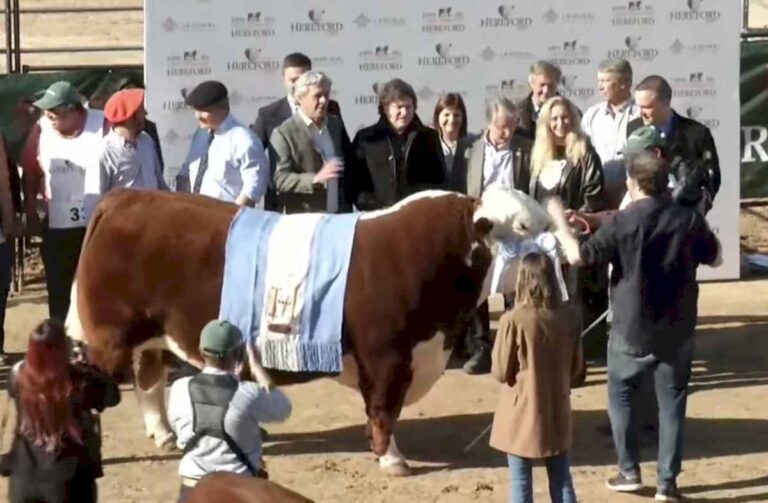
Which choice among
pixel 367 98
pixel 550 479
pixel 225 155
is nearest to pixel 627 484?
pixel 550 479

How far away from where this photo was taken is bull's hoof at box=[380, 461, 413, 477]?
8.28 meters

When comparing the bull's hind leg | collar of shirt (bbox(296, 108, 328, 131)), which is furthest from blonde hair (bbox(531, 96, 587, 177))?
the bull's hind leg

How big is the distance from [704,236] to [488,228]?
1059 millimetres

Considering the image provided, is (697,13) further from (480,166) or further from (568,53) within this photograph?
(480,166)

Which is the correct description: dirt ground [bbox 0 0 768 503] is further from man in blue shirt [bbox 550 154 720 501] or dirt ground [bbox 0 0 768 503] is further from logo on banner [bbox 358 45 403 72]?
logo on banner [bbox 358 45 403 72]

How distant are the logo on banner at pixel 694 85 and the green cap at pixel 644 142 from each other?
159 inches

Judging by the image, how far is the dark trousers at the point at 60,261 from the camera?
9438mm

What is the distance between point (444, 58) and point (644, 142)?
13.6 feet

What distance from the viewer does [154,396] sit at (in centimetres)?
867

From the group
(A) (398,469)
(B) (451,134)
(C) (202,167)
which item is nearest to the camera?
(A) (398,469)

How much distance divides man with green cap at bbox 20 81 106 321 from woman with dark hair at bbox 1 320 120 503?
10.8 ft

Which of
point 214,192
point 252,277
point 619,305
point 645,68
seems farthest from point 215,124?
point 645,68

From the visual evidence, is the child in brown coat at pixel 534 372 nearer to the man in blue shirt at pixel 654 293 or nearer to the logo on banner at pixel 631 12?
the man in blue shirt at pixel 654 293

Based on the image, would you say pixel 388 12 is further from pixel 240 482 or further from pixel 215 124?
pixel 240 482
